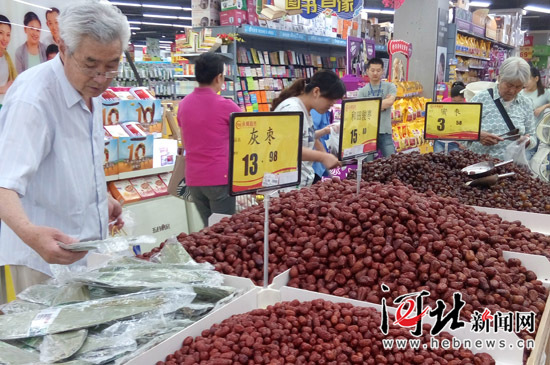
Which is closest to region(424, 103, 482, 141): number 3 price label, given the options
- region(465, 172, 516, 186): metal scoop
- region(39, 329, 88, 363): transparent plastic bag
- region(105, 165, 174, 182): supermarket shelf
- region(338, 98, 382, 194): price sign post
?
region(465, 172, 516, 186): metal scoop

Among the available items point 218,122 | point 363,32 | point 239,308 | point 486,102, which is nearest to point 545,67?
point 363,32

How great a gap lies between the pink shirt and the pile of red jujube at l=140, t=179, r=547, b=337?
3.71 feet

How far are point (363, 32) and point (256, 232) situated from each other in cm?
988

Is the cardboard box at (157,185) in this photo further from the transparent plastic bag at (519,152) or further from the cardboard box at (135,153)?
the transparent plastic bag at (519,152)

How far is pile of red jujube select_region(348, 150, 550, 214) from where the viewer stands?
9.05ft

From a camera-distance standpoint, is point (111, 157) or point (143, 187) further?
point (143, 187)

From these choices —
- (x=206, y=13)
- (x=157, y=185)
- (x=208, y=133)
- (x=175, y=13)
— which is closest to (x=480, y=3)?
(x=175, y=13)

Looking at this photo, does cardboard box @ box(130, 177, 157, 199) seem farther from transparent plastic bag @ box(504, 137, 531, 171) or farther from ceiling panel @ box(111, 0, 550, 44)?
ceiling panel @ box(111, 0, 550, 44)

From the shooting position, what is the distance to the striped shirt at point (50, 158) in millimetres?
1520

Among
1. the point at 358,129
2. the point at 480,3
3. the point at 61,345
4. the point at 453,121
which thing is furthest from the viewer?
the point at 480,3

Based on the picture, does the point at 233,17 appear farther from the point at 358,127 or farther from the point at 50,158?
the point at 50,158

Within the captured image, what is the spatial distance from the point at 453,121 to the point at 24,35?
2959 millimetres

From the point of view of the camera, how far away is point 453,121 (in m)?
3.71

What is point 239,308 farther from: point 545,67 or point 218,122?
point 545,67
